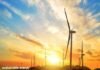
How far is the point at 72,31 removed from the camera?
121 metres

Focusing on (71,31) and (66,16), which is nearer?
Result: (66,16)

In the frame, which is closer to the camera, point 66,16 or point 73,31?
point 66,16

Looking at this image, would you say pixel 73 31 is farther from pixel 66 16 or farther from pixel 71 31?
pixel 66 16

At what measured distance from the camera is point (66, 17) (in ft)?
354

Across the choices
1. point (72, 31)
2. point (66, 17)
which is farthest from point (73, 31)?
point (66, 17)

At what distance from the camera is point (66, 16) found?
349 ft

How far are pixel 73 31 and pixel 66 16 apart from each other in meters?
17.8

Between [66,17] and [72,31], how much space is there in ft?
49.2

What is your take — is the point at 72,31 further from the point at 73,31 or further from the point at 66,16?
the point at 66,16

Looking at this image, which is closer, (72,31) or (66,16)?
(66,16)

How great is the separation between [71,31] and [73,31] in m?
2.33

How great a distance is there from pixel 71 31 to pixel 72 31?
2.64ft

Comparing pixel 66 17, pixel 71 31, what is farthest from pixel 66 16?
pixel 71 31

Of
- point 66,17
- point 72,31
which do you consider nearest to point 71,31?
point 72,31
